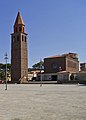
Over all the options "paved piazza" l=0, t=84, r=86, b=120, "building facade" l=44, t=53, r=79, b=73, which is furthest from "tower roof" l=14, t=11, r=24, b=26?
"paved piazza" l=0, t=84, r=86, b=120

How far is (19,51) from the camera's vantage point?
320 feet

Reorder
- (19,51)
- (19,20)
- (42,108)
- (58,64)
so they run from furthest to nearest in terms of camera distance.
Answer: (58,64), (19,20), (19,51), (42,108)

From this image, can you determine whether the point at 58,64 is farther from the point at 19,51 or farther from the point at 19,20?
the point at 19,20

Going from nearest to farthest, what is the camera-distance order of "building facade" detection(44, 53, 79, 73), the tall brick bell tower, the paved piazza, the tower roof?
the paved piazza, the tall brick bell tower, the tower roof, "building facade" detection(44, 53, 79, 73)

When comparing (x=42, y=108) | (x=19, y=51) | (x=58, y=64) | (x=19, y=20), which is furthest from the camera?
(x=58, y=64)

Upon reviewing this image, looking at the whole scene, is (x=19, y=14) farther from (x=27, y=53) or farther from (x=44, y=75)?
(x=44, y=75)

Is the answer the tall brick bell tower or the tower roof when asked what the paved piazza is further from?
the tower roof

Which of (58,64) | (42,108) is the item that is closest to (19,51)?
(58,64)

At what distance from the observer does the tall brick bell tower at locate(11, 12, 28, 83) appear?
95.6 meters

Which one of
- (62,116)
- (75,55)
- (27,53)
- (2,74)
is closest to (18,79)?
(27,53)

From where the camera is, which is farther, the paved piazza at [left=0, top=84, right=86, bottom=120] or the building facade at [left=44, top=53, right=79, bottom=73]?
the building facade at [left=44, top=53, right=79, bottom=73]

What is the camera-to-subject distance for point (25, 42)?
101 metres

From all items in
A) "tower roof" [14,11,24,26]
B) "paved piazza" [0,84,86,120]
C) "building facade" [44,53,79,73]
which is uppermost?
"tower roof" [14,11,24,26]

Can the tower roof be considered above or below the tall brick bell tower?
above
